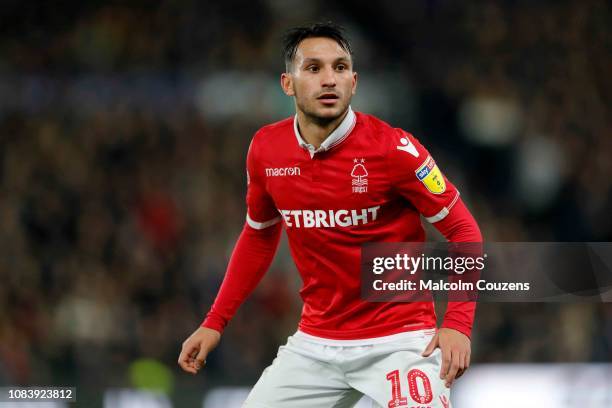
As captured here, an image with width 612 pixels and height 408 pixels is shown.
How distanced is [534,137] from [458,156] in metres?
0.71

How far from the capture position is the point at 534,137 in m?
9.06

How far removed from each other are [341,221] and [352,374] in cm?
56

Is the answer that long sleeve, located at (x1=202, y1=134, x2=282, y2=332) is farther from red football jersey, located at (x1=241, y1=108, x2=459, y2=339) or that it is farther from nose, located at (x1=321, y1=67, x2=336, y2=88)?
nose, located at (x1=321, y1=67, x2=336, y2=88)

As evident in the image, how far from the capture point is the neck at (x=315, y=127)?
3.79 metres

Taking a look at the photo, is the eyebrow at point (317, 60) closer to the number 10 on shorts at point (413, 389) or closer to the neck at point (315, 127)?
the neck at point (315, 127)

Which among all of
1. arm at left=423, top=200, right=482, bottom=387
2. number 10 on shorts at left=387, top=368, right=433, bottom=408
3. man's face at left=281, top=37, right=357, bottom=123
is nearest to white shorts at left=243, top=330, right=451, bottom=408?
number 10 on shorts at left=387, top=368, right=433, bottom=408

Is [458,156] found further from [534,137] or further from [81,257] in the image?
[81,257]


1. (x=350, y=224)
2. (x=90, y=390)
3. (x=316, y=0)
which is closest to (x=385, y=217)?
(x=350, y=224)

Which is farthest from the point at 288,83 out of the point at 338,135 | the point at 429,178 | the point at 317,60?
the point at 429,178

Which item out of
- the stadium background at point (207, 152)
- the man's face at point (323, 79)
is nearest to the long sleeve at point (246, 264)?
the man's face at point (323, 79)

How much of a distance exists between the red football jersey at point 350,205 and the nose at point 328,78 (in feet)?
0.46

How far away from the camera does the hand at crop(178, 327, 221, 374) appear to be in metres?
3.91

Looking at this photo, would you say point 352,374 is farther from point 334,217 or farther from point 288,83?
point 288,83

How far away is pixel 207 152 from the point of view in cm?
937
